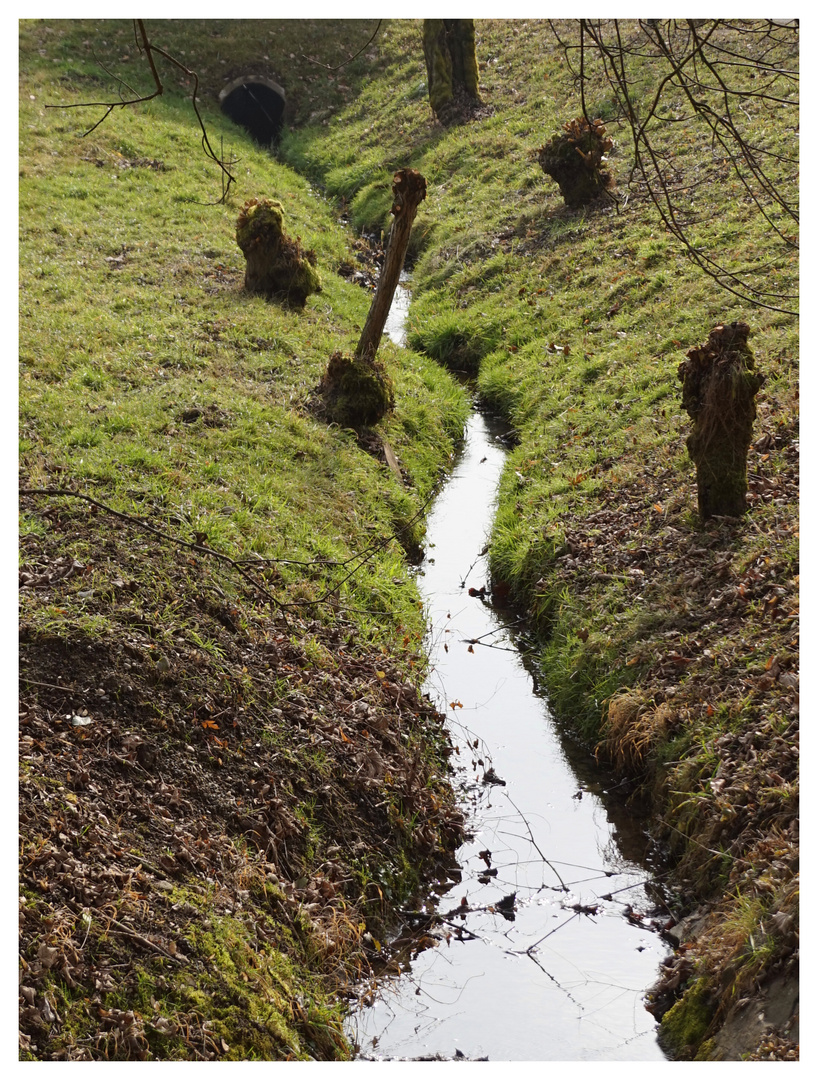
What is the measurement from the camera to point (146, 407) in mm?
8938

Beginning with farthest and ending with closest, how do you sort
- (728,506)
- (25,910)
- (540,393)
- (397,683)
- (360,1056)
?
(540,393) < (728,506) < (397,683) < (360,1056) < (25,910)

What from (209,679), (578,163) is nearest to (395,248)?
(209,679)

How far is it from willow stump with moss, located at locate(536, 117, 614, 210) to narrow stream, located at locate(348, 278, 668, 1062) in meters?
9.65

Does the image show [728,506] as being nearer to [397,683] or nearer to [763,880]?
[397,683]

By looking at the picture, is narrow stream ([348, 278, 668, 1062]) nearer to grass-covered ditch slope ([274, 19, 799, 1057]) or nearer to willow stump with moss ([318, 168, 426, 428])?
grass-covered ditch slope ([274, 19, 799, 1057])

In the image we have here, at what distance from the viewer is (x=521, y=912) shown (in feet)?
17.7

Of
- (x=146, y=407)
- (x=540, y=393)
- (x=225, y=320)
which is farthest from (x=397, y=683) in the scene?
(x=225, y=320)

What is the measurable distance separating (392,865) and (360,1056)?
123cm

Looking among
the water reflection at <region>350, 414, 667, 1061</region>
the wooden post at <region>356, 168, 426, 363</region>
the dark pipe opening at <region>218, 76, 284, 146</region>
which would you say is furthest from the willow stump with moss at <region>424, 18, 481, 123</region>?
the water reflection at <region>350, 414, 667, 1061</region>

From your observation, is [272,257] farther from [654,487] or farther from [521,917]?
[521,917]

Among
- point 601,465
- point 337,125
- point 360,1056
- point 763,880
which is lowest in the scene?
point 360,1056

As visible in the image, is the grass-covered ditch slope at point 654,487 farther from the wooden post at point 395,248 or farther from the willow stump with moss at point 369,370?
the wooden post at point 395,248

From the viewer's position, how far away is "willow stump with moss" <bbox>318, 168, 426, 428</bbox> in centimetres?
998

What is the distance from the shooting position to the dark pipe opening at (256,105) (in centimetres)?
2291
